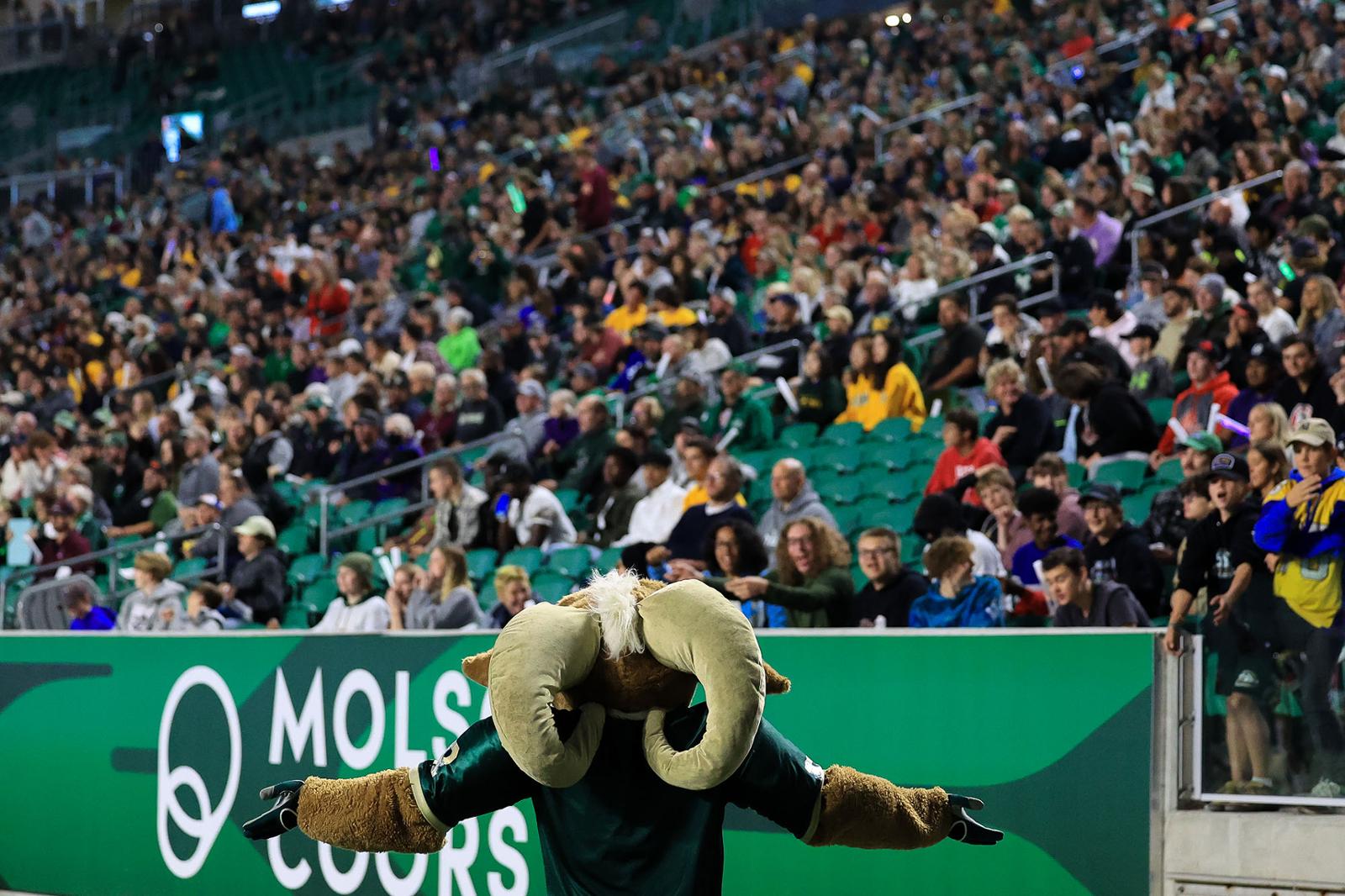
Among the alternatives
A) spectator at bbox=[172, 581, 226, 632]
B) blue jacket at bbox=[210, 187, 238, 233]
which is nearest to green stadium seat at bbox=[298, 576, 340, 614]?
spectator at bbox=[172, 581, 226, 632]

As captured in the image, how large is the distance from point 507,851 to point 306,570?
18.6 ft

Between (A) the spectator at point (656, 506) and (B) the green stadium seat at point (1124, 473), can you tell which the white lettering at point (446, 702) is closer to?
(A) the spectator at point (656, 506)

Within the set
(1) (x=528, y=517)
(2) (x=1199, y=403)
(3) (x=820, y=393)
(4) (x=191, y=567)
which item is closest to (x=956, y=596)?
(2) (x=1199, y=403)

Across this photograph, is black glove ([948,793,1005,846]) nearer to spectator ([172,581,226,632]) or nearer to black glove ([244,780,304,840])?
black glove ([244,780,304,840])

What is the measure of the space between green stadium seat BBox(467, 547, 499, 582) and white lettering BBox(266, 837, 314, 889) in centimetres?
→ 354

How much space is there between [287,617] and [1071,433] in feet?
15.5

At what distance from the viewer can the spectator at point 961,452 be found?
Result: 30.1 feet

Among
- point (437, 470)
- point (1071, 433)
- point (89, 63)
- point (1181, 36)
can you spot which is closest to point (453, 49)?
point (89, 63)

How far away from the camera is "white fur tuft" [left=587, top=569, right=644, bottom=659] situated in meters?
3.45

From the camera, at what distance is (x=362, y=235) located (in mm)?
20156

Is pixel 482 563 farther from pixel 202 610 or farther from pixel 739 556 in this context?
pixel 739 556

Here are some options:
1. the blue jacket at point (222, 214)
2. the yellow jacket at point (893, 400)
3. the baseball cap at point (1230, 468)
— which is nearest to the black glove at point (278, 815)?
the baseball cap at point (1230, 468)

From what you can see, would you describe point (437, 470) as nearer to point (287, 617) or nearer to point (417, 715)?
point (287, 617)

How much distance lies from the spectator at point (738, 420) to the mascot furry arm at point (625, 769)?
7.31 meters
